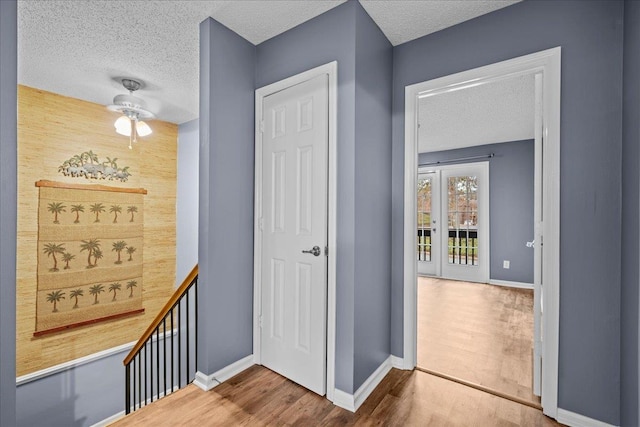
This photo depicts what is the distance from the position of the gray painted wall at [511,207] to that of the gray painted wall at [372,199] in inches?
150

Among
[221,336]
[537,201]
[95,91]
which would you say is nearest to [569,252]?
[537,201]

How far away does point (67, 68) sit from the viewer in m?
2.75

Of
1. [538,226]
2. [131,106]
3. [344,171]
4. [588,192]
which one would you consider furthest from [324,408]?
[131,106]

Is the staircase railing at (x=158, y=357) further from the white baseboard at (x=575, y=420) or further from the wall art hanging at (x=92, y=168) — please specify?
the white baseboard at (x=575, y=420)

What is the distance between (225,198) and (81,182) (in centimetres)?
236

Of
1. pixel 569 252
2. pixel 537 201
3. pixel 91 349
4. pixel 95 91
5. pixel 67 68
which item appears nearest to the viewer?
pixel 569 252

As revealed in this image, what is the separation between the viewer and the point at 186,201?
172 inches

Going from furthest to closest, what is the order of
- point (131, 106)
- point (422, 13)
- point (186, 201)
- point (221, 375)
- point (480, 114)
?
point (186, 201) < point (480, 114) < point (131, 106) < point (221, 375) < point (422, 13)

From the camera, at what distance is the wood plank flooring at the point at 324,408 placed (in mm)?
1744

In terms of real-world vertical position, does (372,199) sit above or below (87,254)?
above

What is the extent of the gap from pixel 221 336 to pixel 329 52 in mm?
2051

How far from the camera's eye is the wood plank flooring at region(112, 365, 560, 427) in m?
1.74

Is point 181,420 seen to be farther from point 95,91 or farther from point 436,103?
point 436,103

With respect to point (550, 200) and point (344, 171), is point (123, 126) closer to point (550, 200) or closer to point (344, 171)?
point (344, 171)
